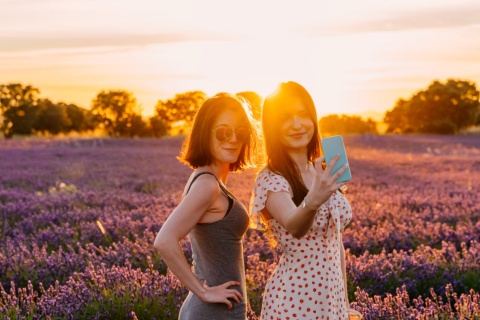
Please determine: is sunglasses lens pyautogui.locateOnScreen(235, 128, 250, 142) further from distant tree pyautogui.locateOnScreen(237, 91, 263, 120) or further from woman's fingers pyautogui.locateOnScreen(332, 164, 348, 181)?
woman's fingers pyautogui.locateOnScreen(332, 164, 348, 181)

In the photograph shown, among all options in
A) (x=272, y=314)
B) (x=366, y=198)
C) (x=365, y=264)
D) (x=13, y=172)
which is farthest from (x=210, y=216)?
(x=13, y=172)

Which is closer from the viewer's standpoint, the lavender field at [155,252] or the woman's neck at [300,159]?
the woman's neck at [300,159]

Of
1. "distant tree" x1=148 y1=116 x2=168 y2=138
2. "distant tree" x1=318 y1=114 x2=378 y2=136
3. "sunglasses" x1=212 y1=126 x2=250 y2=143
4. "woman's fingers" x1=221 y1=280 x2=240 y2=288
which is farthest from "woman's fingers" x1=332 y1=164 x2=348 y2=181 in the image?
"distant tree" x1=318 y1=114 x2=378 y2=136

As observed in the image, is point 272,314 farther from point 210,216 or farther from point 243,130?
point 243,130

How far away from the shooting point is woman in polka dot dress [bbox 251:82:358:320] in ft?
10.1

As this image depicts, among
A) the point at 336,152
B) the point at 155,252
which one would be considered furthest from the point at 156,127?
the point at 336,152

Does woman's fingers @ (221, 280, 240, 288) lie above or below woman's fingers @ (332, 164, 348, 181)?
below

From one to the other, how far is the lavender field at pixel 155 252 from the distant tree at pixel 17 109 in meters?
61.7

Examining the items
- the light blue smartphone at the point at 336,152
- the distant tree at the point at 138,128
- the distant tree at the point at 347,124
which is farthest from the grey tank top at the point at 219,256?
the distant tree at the point at 347,124

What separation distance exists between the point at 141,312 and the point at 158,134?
6413cm

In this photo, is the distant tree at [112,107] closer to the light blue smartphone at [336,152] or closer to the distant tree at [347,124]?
the distant tree at [347,124]

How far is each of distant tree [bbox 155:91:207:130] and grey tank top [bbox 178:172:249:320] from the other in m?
84.8

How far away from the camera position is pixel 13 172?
1543 cm

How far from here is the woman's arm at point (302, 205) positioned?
2471mm
